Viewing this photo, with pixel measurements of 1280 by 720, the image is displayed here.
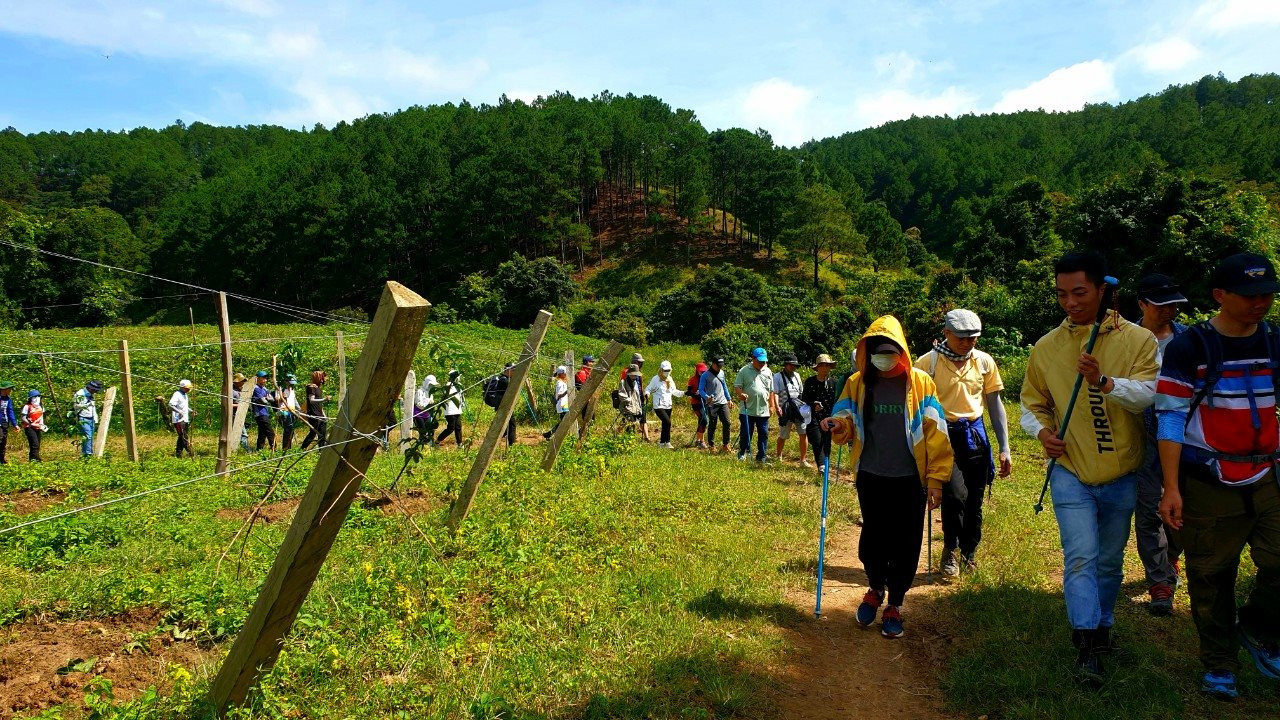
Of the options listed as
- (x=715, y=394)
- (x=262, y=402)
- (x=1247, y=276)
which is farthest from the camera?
(x=262, y=402)

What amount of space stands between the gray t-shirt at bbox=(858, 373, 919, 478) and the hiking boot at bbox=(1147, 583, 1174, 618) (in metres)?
1.88

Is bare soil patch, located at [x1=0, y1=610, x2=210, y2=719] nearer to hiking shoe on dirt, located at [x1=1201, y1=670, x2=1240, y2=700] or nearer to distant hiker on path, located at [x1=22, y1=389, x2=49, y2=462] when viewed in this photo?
hiking shoe on dirt, located at [x1=1201, y1=670, x2=1240, y2=700]

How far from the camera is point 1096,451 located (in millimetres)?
3783

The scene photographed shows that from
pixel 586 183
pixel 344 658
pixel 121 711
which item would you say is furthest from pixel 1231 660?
pixel 586 183

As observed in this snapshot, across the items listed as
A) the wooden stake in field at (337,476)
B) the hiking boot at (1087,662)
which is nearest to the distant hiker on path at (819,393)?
the hiking boot at (1087,662)

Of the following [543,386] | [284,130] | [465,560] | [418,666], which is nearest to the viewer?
[418,666]

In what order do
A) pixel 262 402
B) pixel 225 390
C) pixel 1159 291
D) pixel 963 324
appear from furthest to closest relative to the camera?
pixel 262 402 → pixel 225 390 → pixel 963 324 → pixel 1159 291

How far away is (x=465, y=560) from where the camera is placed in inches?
219

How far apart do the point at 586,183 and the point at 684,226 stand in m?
14.6

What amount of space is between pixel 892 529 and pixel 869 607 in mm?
596

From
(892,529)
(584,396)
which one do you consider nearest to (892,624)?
(892,529)

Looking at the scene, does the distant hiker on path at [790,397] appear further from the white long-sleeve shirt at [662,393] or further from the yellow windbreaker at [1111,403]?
the yellow windbreaker at [1111,403]

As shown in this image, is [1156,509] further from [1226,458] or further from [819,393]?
[819,393]

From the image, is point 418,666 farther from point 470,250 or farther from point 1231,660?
point 470,250
